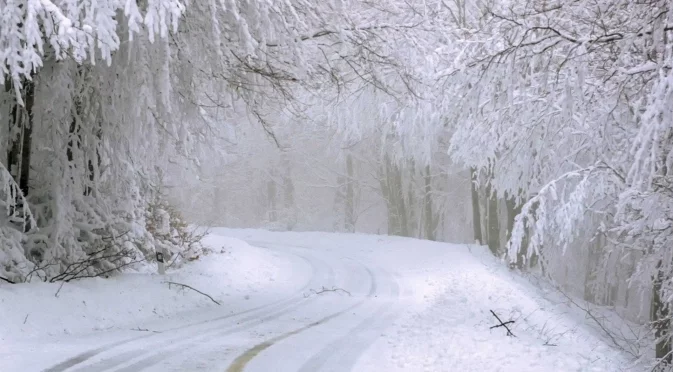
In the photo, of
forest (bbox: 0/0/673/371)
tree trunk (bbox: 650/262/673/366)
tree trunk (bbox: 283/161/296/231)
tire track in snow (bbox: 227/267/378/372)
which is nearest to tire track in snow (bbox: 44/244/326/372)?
tire track in snow (bbox: 227/267/378/372)

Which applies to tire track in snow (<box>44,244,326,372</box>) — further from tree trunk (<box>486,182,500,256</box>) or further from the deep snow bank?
tree trunk (<box>486,182,500,256</box>)

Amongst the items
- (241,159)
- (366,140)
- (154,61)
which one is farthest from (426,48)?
(241,159)

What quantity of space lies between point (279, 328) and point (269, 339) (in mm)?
1130

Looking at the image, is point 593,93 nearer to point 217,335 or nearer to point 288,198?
point 217,335

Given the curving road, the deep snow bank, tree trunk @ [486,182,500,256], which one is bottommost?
the curving road

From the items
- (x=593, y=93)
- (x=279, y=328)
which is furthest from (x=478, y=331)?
(x=593, y=93)

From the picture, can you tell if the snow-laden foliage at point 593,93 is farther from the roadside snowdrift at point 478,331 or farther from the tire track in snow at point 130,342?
the tire track in snow at point 130,342

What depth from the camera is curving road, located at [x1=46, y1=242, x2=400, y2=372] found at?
7.13 metres

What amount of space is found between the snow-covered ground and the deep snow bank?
24 mm

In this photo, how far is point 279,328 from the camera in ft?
33.1

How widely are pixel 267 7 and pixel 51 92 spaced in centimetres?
357

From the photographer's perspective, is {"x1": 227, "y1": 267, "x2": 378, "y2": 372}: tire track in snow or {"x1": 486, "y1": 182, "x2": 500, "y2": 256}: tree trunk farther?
{"x1": 486, "y1": 182, "x2": 500, "y2": 256}: tree trunk

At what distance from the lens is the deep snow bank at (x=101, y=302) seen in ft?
27.6

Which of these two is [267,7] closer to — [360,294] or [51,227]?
[51,227]
